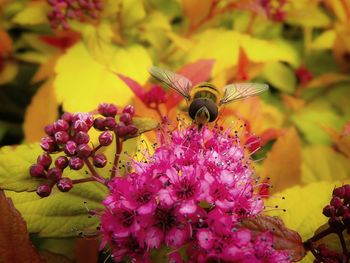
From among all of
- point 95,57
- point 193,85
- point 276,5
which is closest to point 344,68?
point 276,5

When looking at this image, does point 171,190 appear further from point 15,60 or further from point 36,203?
point 15,60

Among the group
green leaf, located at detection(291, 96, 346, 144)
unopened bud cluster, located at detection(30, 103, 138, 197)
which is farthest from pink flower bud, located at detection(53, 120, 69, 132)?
green leaf, located at detection(291, 96, 346, 144)

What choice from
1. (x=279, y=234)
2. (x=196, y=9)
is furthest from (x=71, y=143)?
(x=196, y=9)

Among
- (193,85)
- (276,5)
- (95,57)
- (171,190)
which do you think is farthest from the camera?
(276,5)

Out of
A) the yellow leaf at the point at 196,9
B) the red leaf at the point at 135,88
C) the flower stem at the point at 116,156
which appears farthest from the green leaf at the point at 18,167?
the yellow leaf at the point at 196,9

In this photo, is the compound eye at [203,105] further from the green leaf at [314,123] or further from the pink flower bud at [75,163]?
the green leaf at [314,123]

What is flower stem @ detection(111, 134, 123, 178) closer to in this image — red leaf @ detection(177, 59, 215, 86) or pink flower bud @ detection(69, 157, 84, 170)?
pink flower bud @ detection(69, 157, 84, 170)
